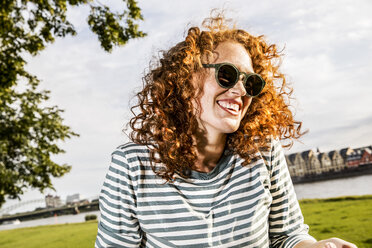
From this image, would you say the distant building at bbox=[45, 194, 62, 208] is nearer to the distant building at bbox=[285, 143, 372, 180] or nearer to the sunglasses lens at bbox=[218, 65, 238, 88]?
the distant building at bbox=[285, 143, 372, 180]

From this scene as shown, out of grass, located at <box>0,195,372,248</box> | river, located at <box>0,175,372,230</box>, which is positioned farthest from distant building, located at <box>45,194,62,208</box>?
grass, located at <box>0,195,372,248</box>

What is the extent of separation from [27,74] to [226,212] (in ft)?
25.3

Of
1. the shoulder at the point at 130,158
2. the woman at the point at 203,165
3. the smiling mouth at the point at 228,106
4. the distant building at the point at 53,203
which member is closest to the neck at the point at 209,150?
the woman at the point at 203,165

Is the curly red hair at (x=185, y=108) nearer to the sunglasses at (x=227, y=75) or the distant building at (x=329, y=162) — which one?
the sunglasses at (x=227, y=75)

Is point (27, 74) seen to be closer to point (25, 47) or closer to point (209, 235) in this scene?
point (25, 47)

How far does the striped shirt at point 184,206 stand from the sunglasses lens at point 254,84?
1.19ft

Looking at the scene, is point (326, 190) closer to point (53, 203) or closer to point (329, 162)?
point (329, 162)

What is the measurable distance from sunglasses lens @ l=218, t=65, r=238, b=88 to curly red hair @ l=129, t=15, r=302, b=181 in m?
0.14

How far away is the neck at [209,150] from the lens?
186 cm

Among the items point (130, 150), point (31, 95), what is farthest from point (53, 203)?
point (130, 150)

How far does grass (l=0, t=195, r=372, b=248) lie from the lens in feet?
24.4

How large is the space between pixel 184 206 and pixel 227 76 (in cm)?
66

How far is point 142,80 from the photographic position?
6.84 feet

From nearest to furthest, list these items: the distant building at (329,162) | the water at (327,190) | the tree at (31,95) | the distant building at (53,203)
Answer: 1. the tree at (31,95)
2. the water at (327,190)
3. the distant building at (329,162)
4. the distant building at (53,203)
